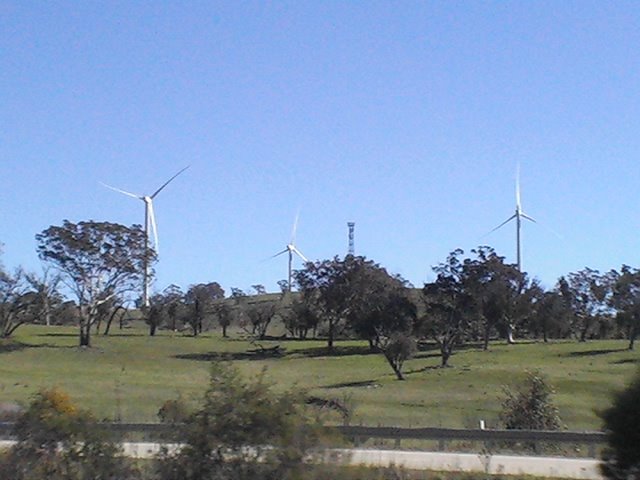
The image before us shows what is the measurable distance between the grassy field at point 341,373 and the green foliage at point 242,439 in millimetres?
22863

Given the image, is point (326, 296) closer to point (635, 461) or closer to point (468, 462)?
point (468, 462)

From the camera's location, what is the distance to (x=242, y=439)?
42.1 feet

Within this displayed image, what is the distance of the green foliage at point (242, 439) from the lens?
12648 millimetres

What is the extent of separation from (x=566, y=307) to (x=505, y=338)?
802 centimetres

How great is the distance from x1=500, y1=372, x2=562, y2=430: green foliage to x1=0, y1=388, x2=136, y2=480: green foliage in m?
19.9

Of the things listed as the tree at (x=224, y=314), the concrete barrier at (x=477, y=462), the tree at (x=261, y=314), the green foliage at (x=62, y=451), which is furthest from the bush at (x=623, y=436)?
the tree at (x=224, y=314)

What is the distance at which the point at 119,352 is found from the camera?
3445 inches

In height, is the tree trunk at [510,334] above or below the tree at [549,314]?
below

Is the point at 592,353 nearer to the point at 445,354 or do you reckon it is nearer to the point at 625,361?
the point at 625,361

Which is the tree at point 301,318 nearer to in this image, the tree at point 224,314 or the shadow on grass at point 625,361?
the tree at point 224,314

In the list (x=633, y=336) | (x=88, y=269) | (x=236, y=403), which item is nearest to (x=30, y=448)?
(x=236, y=403)

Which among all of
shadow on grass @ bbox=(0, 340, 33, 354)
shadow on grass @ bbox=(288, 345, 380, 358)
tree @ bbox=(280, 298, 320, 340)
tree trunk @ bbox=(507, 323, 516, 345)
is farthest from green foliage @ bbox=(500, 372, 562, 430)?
tree @ bbox=(280, 298, 320, 340)

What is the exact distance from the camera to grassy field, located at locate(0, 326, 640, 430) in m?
47.3

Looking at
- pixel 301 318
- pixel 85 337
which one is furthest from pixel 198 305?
pixel 85 337
